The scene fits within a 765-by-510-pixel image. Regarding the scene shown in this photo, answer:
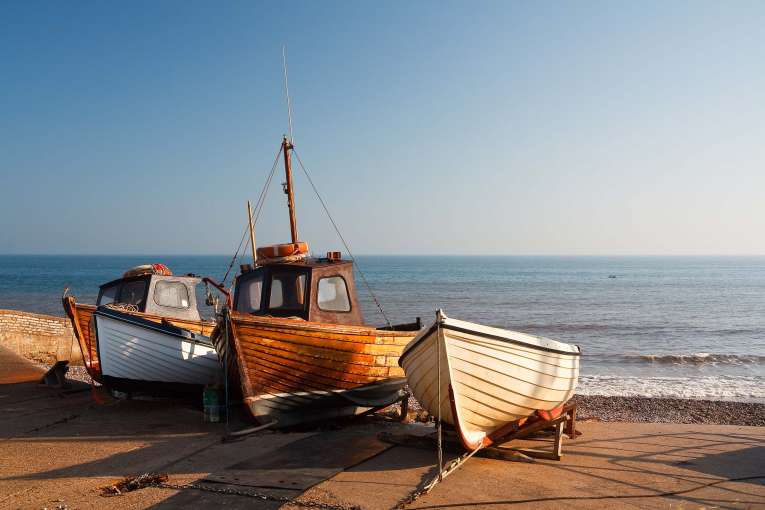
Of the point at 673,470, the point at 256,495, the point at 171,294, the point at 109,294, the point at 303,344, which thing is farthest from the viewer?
the point at 109,294

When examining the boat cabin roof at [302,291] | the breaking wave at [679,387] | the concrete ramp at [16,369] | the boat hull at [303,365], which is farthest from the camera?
the breaking wave at [679,387]

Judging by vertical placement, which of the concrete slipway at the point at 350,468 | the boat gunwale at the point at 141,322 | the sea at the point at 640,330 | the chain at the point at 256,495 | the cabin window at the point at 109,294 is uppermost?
the cabin window at the point at 109,294

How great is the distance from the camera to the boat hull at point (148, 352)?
987cm

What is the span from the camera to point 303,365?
8.62 m

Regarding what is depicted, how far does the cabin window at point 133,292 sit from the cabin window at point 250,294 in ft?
9.91

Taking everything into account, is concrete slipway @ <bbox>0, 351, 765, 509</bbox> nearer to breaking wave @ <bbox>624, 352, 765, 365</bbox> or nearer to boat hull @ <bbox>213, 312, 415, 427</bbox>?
boat hull @ <bbox>213, 312, 415, 427</bbox>

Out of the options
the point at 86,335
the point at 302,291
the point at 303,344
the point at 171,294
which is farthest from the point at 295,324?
the point at 86,335

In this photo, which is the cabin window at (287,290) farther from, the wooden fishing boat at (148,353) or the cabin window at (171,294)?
the cabin window at (171,294)

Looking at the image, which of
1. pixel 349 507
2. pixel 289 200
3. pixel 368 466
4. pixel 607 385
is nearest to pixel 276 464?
pixel 368 466

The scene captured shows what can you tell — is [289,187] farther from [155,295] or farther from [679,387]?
[679,387]

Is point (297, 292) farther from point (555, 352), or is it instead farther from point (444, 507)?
point (444, 507)

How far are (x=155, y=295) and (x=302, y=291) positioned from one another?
4201 mm

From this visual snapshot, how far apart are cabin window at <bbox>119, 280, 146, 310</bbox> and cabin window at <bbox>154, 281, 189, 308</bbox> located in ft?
0.94

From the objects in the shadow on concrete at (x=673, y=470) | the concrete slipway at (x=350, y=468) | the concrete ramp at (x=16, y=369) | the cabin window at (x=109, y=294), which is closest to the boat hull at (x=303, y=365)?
the concrete slipway at (x=350, y=468)
